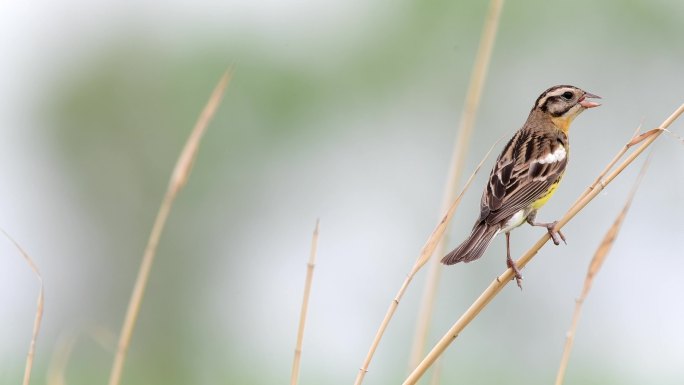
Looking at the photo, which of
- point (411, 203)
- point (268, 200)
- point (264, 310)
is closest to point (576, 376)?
point (264, 310)

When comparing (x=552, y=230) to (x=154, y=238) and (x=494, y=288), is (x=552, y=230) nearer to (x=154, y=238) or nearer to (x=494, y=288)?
(x=494, y=288)

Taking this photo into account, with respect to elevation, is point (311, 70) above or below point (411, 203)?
above

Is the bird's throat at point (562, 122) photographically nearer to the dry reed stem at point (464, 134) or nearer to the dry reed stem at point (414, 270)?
the dry reed stem at point (464, 134)

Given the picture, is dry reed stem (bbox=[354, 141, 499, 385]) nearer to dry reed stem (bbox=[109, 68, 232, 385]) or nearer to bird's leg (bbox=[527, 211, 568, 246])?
bird's leg (bbox=[527, 211, 568, 246])

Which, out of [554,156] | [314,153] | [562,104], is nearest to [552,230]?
[554,156]

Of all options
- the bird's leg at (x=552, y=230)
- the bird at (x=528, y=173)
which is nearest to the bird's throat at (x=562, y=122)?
the bird at (x=528, y=173)

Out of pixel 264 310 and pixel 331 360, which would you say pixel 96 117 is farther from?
pixel 331 360
